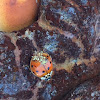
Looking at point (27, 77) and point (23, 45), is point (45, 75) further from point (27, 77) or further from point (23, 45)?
point (23, 45)

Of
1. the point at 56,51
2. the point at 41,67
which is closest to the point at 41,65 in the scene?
the point at 41,67

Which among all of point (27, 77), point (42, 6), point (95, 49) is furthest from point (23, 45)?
point (95, 49)

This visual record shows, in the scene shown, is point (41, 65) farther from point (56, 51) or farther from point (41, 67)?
point (56, 51)
